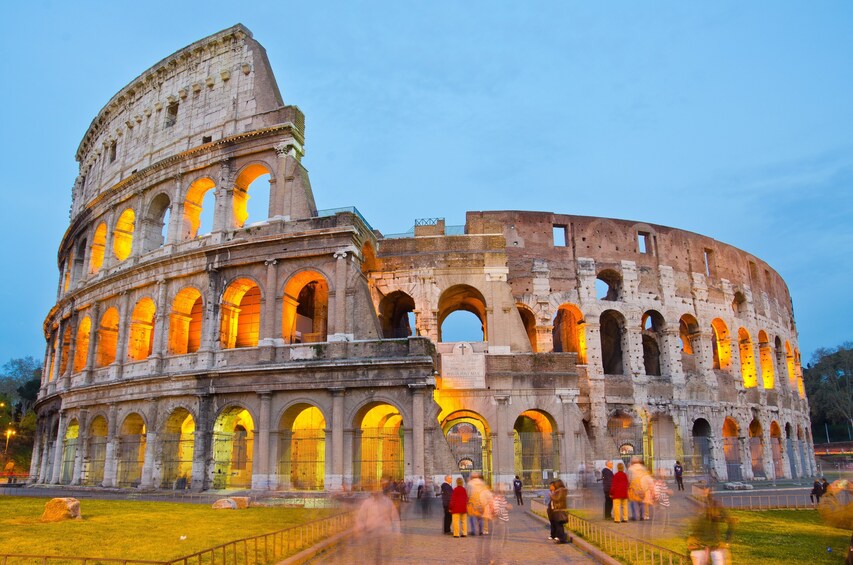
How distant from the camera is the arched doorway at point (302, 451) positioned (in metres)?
20.1

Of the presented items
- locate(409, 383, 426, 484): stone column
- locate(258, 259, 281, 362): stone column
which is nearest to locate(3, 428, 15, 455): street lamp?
locate(258, 259, 281, 362): stone column

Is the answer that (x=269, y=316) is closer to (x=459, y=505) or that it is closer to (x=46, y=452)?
(x=459, y=505)

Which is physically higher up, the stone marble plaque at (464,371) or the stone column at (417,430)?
the stone marble plaque at (464,371)

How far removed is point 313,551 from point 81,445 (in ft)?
60.3

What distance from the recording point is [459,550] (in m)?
10.7

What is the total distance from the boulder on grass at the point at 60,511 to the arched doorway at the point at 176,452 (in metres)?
7.64

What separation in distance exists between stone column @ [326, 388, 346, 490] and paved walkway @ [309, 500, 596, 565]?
18.9 ft

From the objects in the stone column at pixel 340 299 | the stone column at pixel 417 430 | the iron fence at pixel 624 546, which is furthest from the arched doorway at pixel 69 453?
the iron fence at pixel 624 546

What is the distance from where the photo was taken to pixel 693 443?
27.6 metres

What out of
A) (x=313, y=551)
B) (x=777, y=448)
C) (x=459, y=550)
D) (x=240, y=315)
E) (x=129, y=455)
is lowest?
(x=459, y=550)

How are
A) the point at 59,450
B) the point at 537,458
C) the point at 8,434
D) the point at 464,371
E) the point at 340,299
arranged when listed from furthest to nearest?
1. the point at 8,434
2. the point at 59,450
3. the point at 464,371
4. the point at 537,458
5. the point at 340,299

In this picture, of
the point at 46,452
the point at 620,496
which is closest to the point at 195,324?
the point at 46,452

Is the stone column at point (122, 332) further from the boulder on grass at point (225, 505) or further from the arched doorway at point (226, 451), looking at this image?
the boulder on grass at point (225, 505)

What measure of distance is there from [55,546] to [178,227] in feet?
51.6
